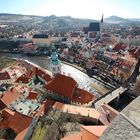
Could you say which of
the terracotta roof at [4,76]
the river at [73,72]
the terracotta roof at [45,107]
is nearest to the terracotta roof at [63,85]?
the terracotta roof at [45,107]

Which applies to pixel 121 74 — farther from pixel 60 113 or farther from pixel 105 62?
pixel 60 113

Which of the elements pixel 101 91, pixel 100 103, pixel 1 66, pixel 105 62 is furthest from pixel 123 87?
pixel 1 66

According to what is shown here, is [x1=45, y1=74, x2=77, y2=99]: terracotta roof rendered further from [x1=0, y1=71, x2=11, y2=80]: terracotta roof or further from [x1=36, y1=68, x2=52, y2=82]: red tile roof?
[x1=0, y1=71, x2=11, y2=80]: terracotta roof

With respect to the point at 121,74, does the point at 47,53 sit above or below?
below

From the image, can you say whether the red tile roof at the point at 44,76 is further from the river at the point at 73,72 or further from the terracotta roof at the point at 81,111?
the terracotta roof at the point at 81,111

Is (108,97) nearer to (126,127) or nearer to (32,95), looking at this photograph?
(32,95)

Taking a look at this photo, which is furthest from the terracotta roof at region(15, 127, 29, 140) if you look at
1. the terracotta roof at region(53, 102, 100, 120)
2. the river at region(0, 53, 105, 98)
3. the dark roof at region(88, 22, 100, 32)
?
the dark roof at region(88, 22, 100, 32)
